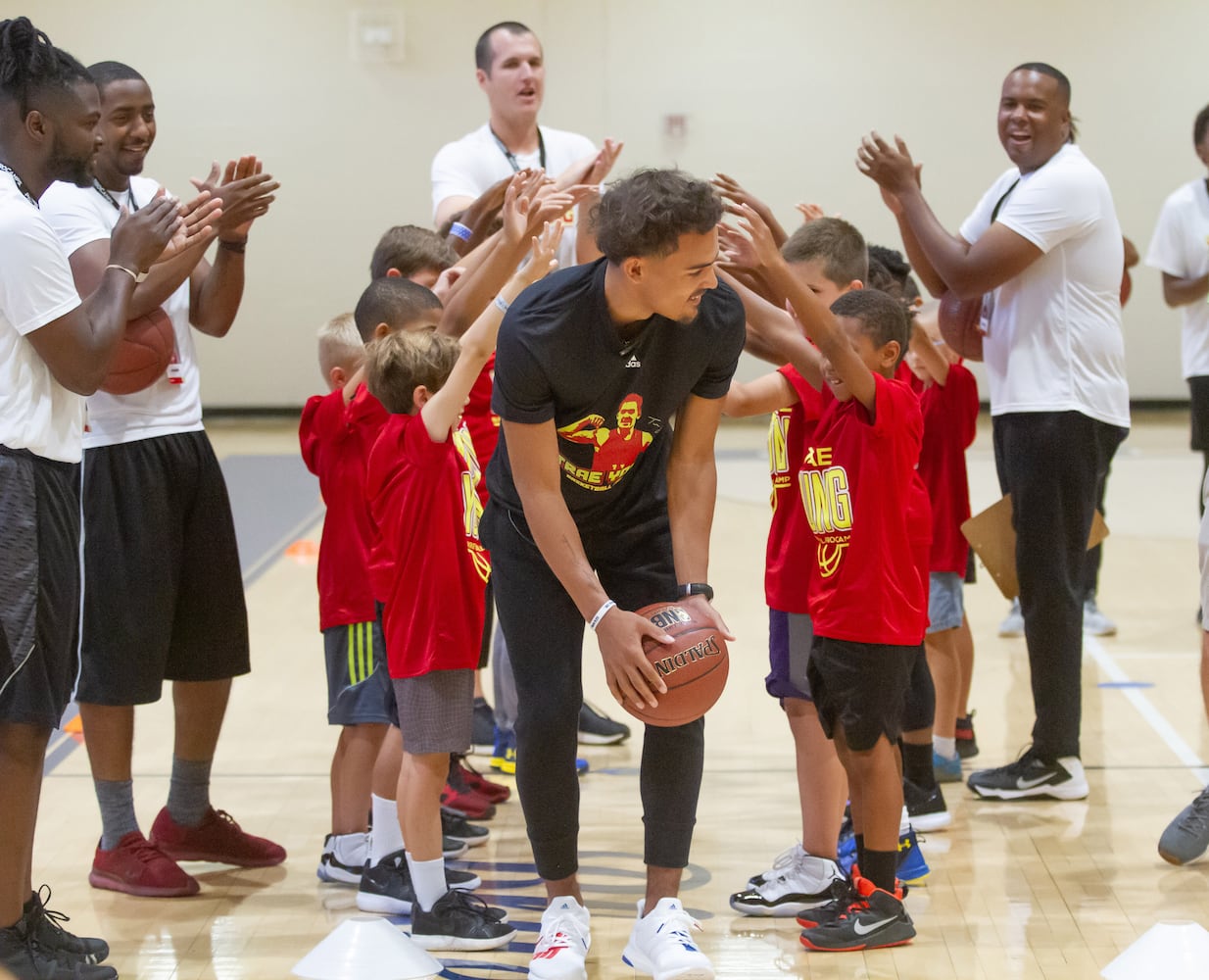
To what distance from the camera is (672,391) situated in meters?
3.13

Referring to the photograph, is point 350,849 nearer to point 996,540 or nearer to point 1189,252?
point 996,540

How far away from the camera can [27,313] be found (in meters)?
2.97

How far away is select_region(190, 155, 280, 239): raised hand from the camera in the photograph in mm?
3734

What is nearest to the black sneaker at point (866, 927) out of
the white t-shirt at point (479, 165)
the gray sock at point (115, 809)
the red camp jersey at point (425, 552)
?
the red camp jersey at point (425, 552)

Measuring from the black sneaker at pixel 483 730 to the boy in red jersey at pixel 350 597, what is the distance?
111 cm

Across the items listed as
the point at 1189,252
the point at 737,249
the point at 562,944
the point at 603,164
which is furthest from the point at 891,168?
the point at 1189,252

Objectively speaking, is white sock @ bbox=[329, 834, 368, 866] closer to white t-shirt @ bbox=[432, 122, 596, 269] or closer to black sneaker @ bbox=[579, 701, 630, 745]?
black sneaker @ bbox=[579, 701, 630, 745]

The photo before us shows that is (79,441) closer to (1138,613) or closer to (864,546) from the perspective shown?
(864,546)

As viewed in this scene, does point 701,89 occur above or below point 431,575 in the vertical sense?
above

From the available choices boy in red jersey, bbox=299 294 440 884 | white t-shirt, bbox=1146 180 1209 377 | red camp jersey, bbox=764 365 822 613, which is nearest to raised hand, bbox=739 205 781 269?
red camp jersey, bbox=764 365 822 613

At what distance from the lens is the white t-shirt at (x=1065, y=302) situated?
4.33 m

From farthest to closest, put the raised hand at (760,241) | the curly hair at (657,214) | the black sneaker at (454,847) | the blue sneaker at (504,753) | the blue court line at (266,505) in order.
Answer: the blue court line at (266,505), the blue sneaker at (504,753), the black sneaker at (454,847), the raised hand at (760,241), the curly hair at (657,214)

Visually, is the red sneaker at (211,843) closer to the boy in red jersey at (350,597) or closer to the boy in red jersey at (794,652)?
the boy in red jersey at (350,597)

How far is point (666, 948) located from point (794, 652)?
89 centimetres
